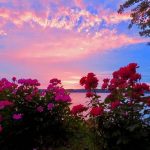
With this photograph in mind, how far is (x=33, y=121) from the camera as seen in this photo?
27.9 feet

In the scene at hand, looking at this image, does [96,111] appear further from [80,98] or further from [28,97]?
[80,98]

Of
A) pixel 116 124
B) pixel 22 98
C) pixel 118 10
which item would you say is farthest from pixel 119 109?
pixel 118 10

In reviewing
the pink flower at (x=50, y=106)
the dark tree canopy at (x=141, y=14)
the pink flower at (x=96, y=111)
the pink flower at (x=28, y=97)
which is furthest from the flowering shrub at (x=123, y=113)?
the dark tree canopy at (x=141, y=14)

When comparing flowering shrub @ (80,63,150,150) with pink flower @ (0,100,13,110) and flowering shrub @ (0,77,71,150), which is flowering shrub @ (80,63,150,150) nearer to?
flowering shrub @ (0,77,71,150)

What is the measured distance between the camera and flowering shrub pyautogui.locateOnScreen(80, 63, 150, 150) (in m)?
7.04

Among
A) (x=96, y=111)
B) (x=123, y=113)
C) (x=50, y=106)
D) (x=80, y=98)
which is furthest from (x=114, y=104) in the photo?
(x=80, y=98)

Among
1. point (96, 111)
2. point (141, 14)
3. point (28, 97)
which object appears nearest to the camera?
point (96, 111)

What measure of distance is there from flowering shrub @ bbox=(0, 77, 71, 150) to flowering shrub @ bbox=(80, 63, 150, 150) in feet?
3.88

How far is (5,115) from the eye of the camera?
8.57 metres

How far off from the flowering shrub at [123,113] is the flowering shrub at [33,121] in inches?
46.5

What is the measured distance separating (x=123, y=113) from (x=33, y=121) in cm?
204

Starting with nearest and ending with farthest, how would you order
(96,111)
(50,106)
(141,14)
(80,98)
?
(96,111) < (50,106) < (80,98) < (141,14)

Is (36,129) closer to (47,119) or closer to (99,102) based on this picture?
(47,119)

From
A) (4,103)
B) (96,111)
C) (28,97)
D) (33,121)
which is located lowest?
(33,121)
